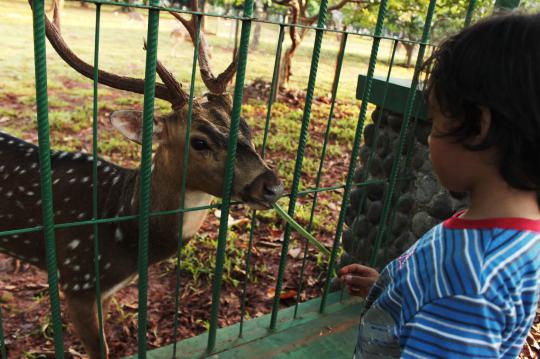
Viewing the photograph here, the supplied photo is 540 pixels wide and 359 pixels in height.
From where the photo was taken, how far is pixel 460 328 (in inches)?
39.1

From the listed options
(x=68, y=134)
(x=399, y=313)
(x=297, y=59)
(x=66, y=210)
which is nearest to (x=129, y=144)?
(x=68, y=134)

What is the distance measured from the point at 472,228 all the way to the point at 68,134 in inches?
236

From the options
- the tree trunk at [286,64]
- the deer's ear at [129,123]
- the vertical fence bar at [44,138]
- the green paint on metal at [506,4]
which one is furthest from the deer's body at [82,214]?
the tree trunk at [286,64]

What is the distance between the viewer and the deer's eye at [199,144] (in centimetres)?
233

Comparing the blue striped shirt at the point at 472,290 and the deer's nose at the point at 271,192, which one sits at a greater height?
the blue striped shirt at the point at 472,290

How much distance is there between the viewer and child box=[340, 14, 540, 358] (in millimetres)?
992

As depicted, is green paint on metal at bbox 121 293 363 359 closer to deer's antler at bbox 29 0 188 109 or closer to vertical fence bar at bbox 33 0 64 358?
vertical fence bar at bbox 33 0 64 358

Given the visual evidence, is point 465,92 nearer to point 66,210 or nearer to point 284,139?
point 66,210

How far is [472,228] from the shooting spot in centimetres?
108

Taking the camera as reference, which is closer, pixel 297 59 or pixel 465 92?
pixel 465 92

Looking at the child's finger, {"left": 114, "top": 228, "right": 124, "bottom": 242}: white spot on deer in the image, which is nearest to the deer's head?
{"left": 114, "top": 228, "right": 124, "bottom": 242}: white spot on deer

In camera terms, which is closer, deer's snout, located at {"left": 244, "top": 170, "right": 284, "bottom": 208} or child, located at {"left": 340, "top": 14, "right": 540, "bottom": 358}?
child, located at {"left": 340, "top": 14, "right": 540, "bottom": 358}

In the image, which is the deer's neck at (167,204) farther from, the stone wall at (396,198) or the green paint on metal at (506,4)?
the green paint on metal at (506,4)

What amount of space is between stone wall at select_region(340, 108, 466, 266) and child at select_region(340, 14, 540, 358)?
1711 mm
